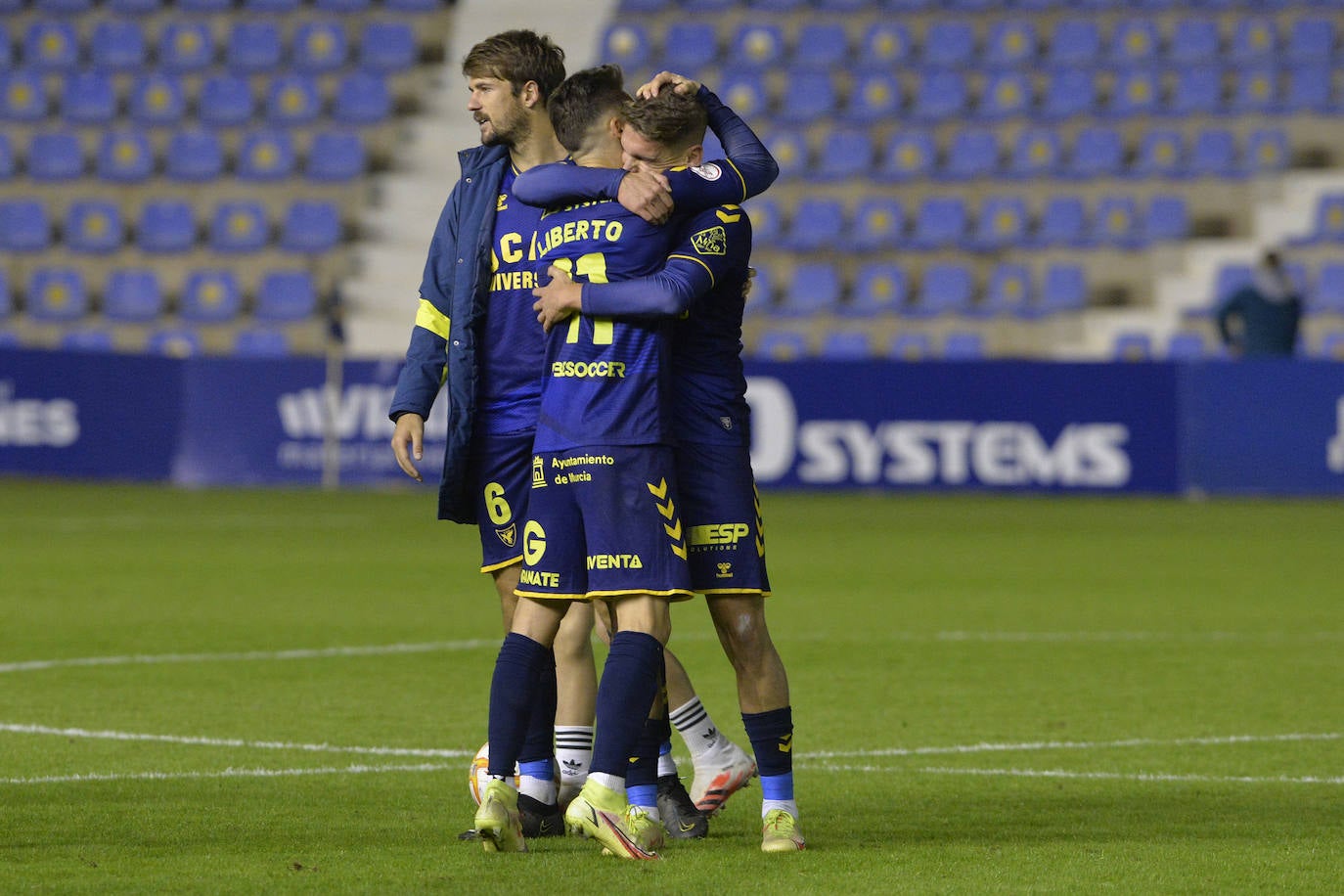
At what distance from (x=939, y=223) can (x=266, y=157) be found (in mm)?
8091

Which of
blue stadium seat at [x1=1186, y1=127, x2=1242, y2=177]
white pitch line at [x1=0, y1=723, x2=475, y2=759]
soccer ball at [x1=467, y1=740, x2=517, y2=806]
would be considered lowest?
white pitch line at [x1=0, y1=723, x2=475, y2=759]

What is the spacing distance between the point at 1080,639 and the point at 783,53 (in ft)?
58.4

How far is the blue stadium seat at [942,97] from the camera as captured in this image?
83.2ft

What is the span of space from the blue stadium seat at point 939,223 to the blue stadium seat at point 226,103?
8335 millimetres

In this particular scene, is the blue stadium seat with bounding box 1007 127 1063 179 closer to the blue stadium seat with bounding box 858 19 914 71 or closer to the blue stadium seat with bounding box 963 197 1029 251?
the blue stadium seat with bounding box 963 197 1029 251

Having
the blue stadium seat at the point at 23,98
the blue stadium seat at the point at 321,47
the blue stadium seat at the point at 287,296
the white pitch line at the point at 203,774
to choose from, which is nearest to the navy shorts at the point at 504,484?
the white pitch line at the point at 203,774

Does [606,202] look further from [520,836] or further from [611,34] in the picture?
[611,34]

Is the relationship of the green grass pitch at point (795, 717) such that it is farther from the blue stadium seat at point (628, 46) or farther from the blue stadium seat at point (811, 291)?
the blue stadium seat at point (628, 46)

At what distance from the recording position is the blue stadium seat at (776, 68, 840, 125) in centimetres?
2570

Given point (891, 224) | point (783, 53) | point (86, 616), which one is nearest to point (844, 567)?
point (86, 616)

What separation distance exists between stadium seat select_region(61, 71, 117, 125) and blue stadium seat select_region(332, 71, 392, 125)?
9.00 feet

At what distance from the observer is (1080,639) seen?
9812 mm

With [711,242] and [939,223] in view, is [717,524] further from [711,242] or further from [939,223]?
[939,223]

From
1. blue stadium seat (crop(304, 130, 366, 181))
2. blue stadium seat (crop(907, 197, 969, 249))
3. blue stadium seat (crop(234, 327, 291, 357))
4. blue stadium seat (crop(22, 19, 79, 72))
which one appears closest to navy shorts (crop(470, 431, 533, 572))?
blue stadium seat (crop(234, 327, 291, 357))
